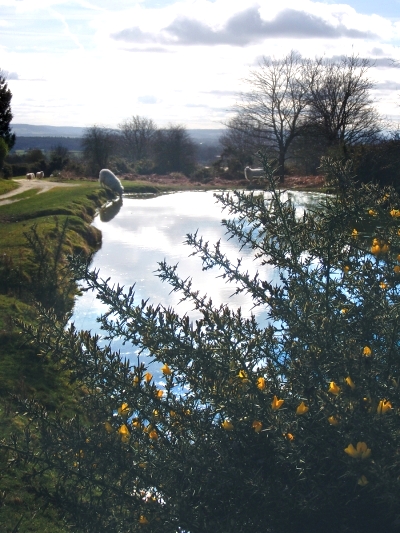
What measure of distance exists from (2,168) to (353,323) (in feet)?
124

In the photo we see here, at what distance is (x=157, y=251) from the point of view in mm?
17984

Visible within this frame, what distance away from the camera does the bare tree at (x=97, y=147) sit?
50719 millimetres

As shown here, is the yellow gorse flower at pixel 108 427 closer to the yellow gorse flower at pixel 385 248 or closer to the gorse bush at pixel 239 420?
the gorse bush at pixel 239 420

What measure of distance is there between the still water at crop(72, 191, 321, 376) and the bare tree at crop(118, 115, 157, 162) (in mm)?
44814

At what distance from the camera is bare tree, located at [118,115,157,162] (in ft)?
254

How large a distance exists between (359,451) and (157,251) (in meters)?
16.0

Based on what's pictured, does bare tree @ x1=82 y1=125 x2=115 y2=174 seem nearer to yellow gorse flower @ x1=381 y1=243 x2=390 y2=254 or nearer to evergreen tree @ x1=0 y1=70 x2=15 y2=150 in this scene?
evergreen tree @ x1=0 y1=70 x2=15 y2=150

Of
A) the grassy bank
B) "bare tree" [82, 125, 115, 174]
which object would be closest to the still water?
the grassy bank

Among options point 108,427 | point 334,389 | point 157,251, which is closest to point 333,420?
point 334,389

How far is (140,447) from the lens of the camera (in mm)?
2498

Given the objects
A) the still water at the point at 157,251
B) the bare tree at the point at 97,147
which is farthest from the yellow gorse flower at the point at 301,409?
the bare tree at the point at 97,147

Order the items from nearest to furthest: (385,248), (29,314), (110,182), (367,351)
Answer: (367,351) < (385,248) < (29,314) < (110,182)

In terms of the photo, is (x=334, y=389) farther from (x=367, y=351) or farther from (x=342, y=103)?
(x=342, y=103)

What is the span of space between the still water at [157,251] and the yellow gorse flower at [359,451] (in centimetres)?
344
